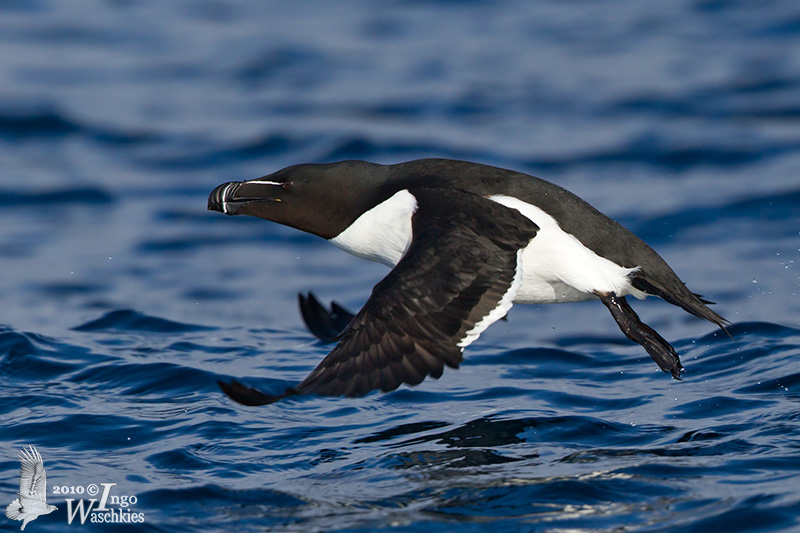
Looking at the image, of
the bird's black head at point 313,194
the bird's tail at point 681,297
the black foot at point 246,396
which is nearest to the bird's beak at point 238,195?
the bird's black head at point 313,194

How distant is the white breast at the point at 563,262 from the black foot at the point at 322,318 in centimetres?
121

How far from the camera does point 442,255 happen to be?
5109 millimetres

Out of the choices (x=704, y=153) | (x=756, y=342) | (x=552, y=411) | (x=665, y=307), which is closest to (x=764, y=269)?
(x=665, y=307)

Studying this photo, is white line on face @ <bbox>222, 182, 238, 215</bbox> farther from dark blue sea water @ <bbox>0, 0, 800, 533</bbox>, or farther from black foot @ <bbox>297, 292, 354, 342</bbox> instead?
dark blue sea water @ <bbox>0, 0, 800, 533</bbox>

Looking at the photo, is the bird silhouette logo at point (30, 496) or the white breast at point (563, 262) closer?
the bird silhouette logo at point (30, 496)

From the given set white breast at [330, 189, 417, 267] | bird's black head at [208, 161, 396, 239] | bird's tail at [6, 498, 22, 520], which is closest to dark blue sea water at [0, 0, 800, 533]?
bird's tail at [6, 498, 22, 520]

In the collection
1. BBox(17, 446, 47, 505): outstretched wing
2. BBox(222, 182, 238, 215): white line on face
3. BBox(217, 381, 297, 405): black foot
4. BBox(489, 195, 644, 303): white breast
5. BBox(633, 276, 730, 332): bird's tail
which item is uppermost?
BBox(222, 182, 238, 215): white line on face

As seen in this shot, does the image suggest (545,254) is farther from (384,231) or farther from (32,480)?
(32,480)

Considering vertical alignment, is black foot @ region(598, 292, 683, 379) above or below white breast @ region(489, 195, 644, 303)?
below

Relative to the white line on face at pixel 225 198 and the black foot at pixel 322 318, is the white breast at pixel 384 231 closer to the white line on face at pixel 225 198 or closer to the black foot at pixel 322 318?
the black foot at pixel 322 318

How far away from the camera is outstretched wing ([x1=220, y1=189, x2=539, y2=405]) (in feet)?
15.4

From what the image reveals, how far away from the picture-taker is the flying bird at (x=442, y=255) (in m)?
4.80

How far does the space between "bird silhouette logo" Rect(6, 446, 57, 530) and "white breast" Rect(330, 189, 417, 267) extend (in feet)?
6.62

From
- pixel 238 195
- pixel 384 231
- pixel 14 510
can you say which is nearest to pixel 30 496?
pixel 14 510
